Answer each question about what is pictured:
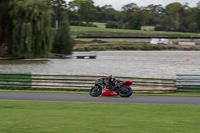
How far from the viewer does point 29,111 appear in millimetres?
9898

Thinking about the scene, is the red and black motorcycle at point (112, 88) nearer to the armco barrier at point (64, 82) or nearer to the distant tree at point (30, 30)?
the armco barrier at point (64, 82)

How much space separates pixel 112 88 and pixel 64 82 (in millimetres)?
4052

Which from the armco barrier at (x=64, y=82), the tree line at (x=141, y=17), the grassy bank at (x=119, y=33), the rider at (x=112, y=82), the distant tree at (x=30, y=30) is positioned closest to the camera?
the rider at (x=112, y=82)

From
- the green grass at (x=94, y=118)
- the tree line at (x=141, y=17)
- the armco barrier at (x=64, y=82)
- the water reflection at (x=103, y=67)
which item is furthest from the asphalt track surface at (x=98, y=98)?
the tree line at (x=141, y=17)

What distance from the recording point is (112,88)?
13.7 meters

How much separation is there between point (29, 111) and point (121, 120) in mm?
2923

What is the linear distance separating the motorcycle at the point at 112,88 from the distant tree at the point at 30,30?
38526mm

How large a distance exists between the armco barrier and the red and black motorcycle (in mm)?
2689

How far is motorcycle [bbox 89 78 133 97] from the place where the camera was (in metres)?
13.6

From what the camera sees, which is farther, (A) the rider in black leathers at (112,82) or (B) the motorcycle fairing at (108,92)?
(B) the motorcycle fairing at (108,92)

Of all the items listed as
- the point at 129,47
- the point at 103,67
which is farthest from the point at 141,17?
the point at 103,67

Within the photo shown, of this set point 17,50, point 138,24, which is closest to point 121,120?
point 17,50

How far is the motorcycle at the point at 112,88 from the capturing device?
13594 millimetres

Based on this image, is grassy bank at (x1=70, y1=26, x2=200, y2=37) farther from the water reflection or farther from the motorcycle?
the motorcycle
